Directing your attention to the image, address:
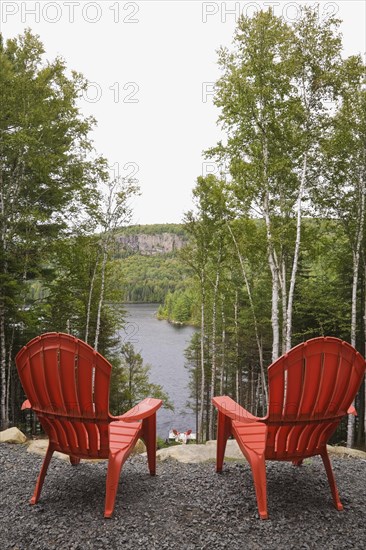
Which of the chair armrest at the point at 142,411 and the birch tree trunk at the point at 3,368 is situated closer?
the chair armrest at the point at 142,411

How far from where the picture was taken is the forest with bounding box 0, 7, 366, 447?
8273mm

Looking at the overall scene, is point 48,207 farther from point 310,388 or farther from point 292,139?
point 310,388

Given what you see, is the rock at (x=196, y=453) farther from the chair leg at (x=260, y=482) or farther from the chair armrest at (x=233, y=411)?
the chair leg at (x=260, y=482)

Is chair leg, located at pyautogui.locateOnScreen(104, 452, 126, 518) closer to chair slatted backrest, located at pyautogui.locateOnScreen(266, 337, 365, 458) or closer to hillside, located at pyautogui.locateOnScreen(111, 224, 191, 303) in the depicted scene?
chair slatted backrest, located at pyautogui.locateOnScreen(266, 337, 365, 458)

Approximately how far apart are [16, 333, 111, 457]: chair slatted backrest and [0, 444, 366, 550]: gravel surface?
0.43 m

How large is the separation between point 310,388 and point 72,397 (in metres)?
1.62

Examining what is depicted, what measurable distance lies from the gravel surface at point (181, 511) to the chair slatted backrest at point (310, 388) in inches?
17.4

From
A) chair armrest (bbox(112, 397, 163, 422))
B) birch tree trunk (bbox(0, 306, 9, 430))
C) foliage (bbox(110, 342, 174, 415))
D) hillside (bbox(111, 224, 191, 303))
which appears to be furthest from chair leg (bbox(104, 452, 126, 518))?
foliage (bbox(110, 342, 174, 415))

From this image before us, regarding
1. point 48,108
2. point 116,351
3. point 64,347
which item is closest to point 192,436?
point 116,351

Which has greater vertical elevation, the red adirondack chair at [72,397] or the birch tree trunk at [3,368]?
the red adirondack chair at [72,397]

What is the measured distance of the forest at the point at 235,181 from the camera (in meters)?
8.27

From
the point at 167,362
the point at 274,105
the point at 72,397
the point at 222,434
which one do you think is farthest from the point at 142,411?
the point at 167,362

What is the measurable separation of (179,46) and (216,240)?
20.8 feet

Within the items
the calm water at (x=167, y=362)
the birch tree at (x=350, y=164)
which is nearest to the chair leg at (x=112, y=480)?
the birch tree at (x=350, y=164)
